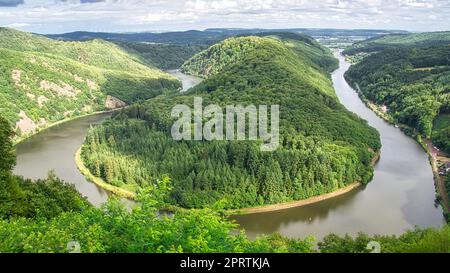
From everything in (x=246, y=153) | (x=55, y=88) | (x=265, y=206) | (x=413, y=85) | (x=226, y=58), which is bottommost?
(x=265, y=206)

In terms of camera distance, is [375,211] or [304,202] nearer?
[375,211]

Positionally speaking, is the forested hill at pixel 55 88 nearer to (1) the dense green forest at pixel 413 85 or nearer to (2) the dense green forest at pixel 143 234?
(1) the dense green forest at pixel 413 85

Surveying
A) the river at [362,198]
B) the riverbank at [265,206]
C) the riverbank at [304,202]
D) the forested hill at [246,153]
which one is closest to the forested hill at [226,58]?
the forested hill at [246,153]

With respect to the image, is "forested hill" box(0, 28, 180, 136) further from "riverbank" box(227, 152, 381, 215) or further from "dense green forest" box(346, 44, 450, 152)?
"dense green forest" box(346, 44, 450, 152)

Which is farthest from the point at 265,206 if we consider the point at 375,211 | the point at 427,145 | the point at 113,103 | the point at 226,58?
the point at 226,58

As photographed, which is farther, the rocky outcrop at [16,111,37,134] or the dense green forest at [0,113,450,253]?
the rocky outcrop at [16,111,37,134]

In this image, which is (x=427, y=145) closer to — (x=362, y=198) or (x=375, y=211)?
(x=362, y=198)

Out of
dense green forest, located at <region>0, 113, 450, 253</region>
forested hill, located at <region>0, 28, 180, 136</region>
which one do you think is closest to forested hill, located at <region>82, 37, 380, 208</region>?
forested hill, located at <region>0, 28, 180, 136</region>
